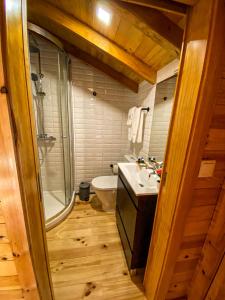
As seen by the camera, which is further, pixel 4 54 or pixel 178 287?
pixel 178 287

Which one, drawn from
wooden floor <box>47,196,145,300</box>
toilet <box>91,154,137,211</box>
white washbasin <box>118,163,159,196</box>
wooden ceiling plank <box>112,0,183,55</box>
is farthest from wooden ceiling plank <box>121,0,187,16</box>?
wooden floor <box>47,196,145,300</box>

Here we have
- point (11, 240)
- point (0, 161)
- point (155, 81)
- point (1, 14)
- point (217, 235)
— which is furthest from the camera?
point (155, 81)

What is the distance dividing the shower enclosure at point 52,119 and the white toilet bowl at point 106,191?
1.70 ft

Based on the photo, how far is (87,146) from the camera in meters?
2.52

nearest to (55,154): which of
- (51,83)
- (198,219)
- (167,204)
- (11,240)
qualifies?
(51,83)

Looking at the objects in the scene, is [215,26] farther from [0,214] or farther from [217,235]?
[0,214]

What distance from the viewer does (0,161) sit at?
542mm

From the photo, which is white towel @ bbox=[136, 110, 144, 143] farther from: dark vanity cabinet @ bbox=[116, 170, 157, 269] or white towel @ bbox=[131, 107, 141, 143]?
dark vanity cabinet @ bbox=[116, 170, 157, 269]

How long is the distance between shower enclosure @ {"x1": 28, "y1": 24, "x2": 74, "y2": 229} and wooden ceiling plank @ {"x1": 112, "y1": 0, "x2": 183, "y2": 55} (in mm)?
1152

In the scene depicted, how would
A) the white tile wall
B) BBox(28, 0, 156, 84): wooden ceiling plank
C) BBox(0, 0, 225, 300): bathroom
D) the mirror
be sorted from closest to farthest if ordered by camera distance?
BBox(0, 0, 225, 300): bathroom, BBox(28, 0, 156, 84): wooden ceiling plank, the mirror, the white tile wall

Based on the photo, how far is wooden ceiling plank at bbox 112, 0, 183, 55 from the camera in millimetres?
1065

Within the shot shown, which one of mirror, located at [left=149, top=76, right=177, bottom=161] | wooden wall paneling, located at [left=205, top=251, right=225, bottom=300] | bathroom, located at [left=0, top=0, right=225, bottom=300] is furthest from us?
mirror, located at [left=149, top=76, right=177, bottom=161]

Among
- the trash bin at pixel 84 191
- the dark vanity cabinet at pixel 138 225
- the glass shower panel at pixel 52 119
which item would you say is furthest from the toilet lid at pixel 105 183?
the dark vanity cabinet at pixel 138 225

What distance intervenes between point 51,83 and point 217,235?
2478mm
